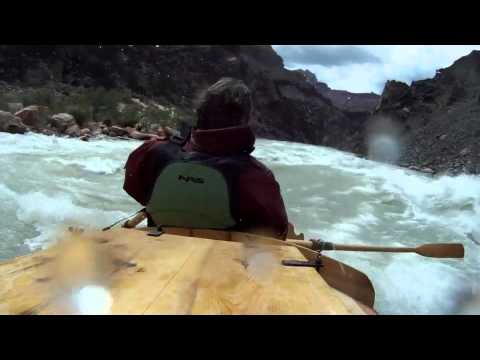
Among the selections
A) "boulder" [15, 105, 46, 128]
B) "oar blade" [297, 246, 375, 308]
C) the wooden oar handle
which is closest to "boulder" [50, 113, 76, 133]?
"boulder" [15, 105, 46, 128]

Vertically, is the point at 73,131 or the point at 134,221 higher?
the point at 134,221

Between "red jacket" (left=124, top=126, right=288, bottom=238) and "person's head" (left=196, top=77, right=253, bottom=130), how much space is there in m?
0.05

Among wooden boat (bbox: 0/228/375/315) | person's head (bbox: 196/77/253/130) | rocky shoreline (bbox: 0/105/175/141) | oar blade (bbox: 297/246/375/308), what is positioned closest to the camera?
wooden boat (bbox: 0/228/375/315)

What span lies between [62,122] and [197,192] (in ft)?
37.7

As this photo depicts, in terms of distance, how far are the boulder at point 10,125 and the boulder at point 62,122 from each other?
1747mm

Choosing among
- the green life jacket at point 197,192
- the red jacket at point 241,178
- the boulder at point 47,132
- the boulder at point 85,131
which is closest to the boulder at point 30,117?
the boulder at point 47,132

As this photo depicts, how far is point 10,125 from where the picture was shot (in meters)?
10.1

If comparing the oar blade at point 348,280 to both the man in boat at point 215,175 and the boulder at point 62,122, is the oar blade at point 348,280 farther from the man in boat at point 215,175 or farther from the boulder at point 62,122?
the boulder at point 62,122

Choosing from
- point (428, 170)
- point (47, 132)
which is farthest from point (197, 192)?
point (428, 170)

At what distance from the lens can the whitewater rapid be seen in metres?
3.97

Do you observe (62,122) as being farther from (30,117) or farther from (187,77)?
(187,77)

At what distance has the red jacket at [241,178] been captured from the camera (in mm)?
1728

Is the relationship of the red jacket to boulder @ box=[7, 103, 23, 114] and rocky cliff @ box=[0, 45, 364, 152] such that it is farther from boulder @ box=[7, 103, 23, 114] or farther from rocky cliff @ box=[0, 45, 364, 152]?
boulder @ box=[7, 103, 23, 114]
